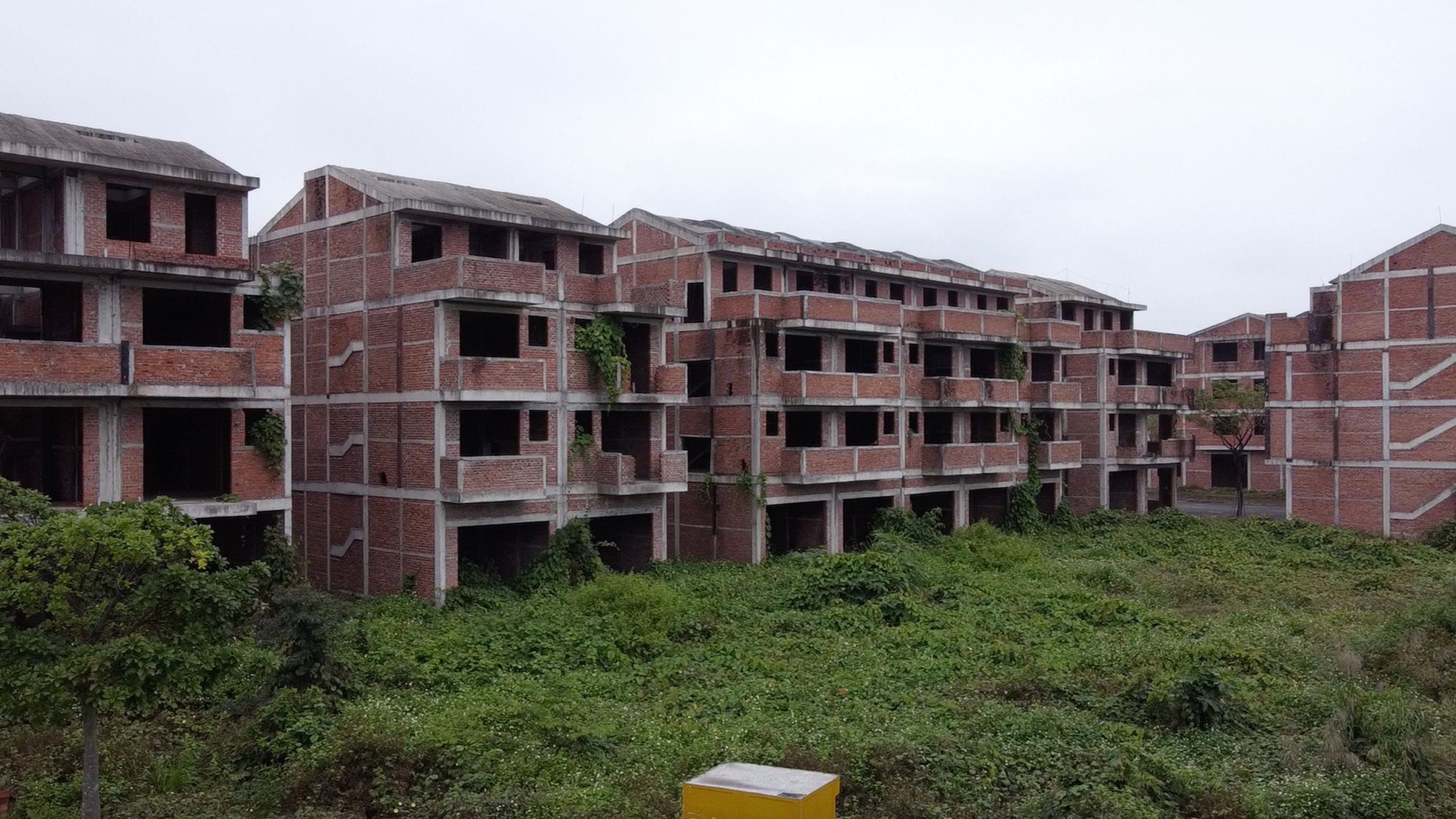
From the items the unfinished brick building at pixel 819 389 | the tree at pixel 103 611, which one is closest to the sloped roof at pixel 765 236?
the unfinished brick building at pixel 819 389

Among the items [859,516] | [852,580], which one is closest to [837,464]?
[859,516]

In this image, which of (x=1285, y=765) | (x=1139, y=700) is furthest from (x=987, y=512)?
(x=1285, y=765)

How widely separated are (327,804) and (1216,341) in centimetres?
5840

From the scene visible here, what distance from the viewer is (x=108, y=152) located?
2098cm

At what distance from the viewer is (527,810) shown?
12.1 metres

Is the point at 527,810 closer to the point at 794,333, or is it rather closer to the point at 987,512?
the point at 794,333

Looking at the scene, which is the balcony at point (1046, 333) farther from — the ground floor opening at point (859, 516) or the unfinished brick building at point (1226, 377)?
the unfinished brick building at point (1226, 377)

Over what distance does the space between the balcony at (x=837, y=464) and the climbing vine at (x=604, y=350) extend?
6187 mm

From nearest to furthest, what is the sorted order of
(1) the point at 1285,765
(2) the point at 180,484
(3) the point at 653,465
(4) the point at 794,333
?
(1) the point at 1285,765 → (2) the point at 180,484 → (3) the point at 653,465 → (4) the point at 794,333

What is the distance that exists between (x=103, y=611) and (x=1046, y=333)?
3454 centimetres

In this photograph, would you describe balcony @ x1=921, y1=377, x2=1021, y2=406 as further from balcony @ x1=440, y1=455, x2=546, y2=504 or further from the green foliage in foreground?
balcony @ x1=440, y1=455, x2=546, y2=504

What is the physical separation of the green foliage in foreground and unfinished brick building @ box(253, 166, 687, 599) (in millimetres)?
2338

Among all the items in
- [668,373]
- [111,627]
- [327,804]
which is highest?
[668,373]

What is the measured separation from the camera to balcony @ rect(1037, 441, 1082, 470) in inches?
1543
